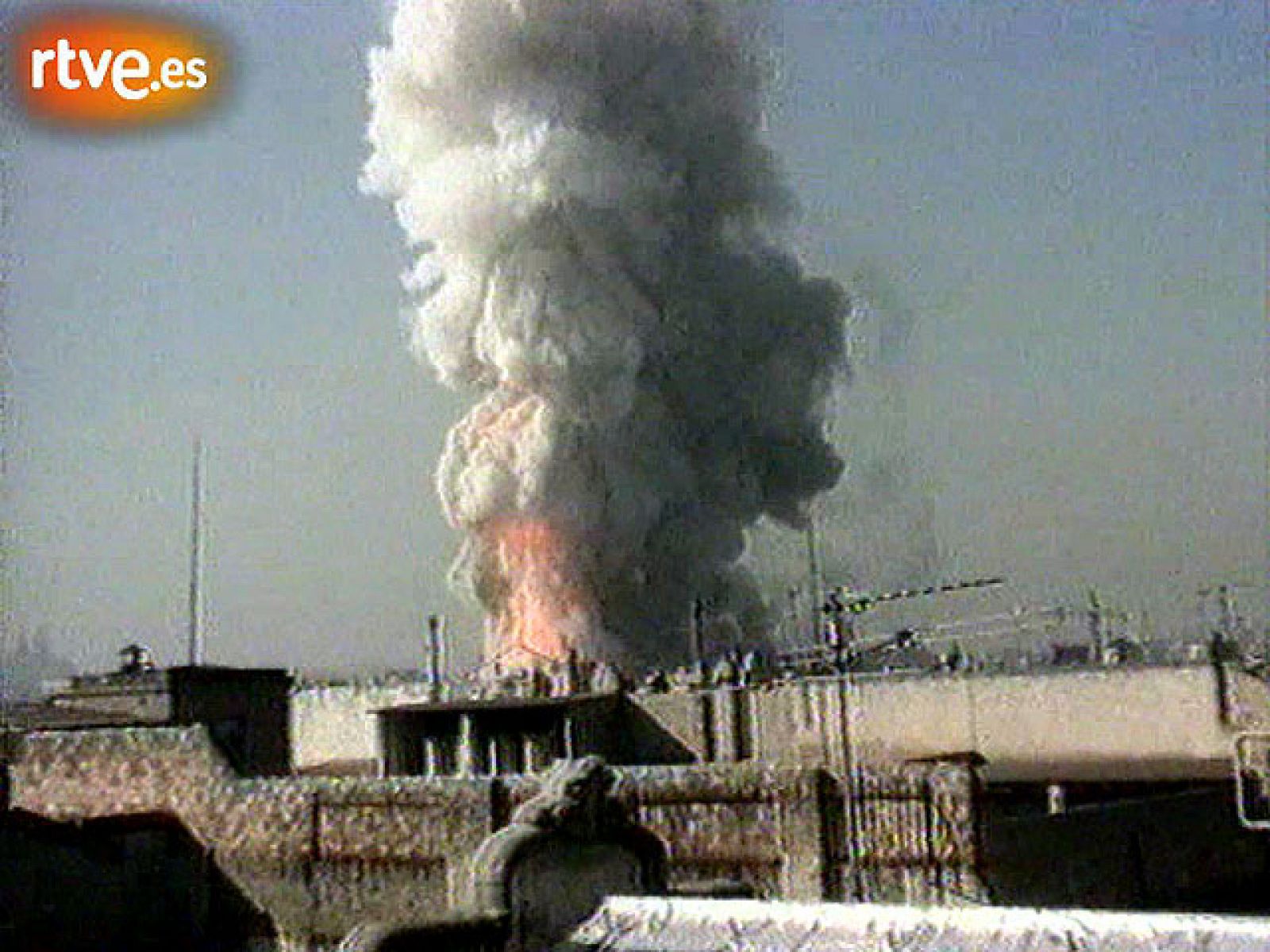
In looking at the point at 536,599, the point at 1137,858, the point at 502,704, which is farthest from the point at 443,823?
the point at 536,599

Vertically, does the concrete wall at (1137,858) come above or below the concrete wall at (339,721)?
below

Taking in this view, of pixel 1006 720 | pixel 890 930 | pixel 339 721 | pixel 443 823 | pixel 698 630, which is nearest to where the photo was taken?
pixel 890 930

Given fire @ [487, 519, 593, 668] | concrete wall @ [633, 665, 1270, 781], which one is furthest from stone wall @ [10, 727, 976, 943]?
fire @ [487, 519, 593, 668]

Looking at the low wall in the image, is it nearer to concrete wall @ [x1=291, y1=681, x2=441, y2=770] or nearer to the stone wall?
the stone wall

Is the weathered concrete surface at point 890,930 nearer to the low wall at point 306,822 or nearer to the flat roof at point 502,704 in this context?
the low wall at point 306,822

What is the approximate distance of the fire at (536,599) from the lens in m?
72.3

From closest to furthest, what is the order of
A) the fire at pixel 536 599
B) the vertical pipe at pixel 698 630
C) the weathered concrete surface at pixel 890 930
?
the weathered concrete surface at pixel 890 930 → the vertical pipe at pixel 698 630 → the fire at pixel 536 599

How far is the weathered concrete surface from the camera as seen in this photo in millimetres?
7238

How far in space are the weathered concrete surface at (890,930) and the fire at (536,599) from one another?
63.0 metres

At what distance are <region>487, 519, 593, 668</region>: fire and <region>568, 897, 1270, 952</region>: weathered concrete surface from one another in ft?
Answer: 207

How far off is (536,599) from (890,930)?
66053 millimetres

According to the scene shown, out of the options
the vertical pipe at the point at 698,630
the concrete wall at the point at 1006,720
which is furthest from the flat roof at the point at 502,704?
the vertical pipe at the point at 698,630

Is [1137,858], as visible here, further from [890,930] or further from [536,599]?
[536,599]

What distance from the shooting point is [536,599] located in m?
73.4
